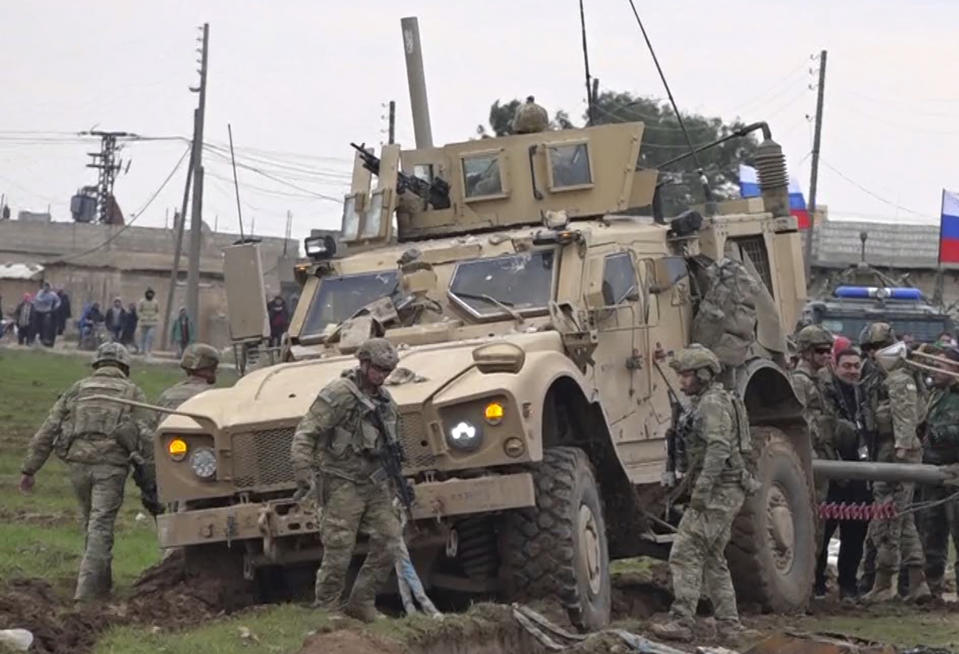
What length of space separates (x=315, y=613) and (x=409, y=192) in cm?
457

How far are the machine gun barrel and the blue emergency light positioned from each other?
40.5ft

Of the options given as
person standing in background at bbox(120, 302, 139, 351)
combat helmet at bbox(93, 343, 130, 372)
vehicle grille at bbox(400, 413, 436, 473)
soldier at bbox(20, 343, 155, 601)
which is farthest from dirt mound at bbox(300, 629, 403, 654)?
person standing in background at bbox(120, 302, 139, 351)

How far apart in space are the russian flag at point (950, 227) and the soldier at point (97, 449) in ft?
70.8

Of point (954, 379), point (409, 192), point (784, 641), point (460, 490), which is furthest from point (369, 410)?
point (954, 379)

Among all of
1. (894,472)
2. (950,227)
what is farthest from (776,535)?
(950,227)

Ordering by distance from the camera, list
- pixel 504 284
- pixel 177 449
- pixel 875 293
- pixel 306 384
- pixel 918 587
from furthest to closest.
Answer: pixel 875 293
pixel 918 587
pixel 504 284
pixel 306 384
pixel 177 449

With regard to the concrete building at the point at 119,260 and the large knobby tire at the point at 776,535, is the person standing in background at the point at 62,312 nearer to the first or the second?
the concrete building at the point at 119,260

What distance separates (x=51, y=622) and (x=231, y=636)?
0.93m

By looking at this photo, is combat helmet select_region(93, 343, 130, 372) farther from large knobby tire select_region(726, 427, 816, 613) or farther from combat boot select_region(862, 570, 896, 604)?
combat boot select_region(862, 570, 896, 604)

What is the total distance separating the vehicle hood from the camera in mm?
11047

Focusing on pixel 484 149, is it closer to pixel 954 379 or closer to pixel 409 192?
pixel 409 192

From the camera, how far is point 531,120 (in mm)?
14398

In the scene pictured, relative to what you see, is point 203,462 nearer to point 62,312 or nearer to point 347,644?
point 347,644

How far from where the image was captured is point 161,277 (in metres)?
53.3
